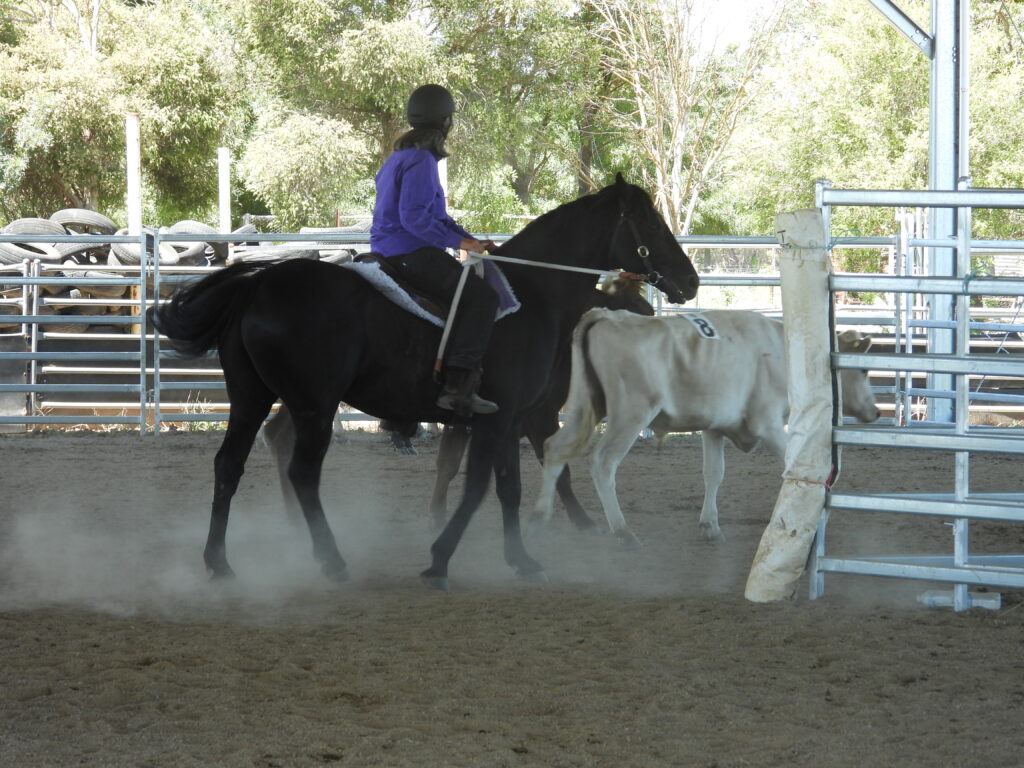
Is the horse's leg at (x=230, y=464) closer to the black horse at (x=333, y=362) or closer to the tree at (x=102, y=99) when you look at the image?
the black horse at (x=333, y=362)

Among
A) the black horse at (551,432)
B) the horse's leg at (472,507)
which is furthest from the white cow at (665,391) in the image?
the horse's leg at (472,507)

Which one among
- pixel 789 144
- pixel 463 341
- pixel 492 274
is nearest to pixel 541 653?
pixel 463 341

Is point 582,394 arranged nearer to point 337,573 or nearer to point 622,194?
point 622,194

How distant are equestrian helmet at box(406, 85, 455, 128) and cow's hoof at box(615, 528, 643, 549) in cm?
259

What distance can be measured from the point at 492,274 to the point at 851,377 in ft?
9.67

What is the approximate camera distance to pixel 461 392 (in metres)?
5.76

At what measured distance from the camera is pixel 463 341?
5.72 meters

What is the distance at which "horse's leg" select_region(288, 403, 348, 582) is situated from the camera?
573 centimetres

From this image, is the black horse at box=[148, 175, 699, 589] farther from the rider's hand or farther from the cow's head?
the cow's head

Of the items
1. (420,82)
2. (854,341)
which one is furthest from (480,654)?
(420,82)

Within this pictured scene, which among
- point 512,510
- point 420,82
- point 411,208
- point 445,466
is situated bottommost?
point 512,510

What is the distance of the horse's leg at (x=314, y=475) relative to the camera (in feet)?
18.8

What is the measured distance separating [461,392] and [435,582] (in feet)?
3.05

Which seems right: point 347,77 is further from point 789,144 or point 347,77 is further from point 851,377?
point 851,377
